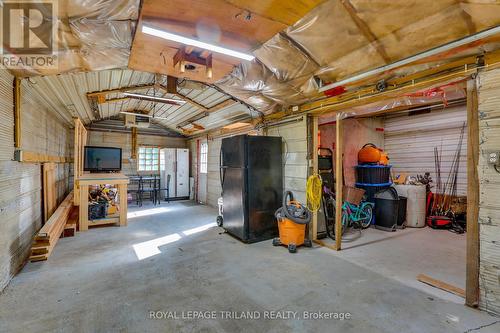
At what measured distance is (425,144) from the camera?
5738 mm

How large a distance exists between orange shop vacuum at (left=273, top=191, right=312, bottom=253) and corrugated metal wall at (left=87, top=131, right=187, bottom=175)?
707 cm

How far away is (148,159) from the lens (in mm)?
9320

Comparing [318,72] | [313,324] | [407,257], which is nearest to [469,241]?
[407,257]

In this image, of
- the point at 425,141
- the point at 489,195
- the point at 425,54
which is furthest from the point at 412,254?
the point at 425,141

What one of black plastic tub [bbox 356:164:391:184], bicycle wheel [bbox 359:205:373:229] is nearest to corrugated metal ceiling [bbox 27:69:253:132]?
black plastic tub [bbox 356:164:391:184]

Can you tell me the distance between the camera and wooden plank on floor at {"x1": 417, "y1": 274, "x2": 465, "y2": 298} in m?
2.46

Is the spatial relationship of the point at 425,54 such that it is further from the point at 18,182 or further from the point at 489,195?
the point at 18,182

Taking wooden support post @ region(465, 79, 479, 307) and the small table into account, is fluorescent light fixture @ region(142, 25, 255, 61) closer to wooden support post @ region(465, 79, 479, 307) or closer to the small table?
wooden support post @ region(465, 79, 479, 307)

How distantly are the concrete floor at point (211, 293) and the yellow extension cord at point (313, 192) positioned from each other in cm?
70

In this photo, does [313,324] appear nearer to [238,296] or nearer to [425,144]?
[238,296]

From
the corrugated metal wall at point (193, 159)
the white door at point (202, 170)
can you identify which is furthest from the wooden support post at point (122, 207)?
the corrugated metal wall at point (193, 159)

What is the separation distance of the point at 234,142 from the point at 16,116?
2923mm

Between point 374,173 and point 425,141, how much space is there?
1735 millimetres

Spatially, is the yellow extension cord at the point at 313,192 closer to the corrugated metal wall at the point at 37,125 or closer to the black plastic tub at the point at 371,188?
the black plastic tub at the point at 371,188
